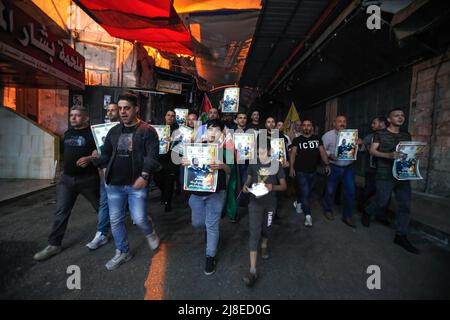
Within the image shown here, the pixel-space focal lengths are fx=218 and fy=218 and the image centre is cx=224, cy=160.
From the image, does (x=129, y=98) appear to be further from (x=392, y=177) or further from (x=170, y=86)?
(x=170, y=86)

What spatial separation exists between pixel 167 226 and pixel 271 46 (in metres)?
6.64

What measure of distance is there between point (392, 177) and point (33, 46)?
8.04m

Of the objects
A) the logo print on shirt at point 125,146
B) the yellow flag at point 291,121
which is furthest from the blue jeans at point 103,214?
the yellow flag at point 291,121

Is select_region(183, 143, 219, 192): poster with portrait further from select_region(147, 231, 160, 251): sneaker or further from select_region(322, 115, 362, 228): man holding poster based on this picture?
select_region(322, 115, 362, 228): man holding poster

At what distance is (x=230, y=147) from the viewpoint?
3.62m

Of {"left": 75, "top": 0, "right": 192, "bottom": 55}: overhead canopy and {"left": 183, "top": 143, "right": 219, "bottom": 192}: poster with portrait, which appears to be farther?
{"left": 75, "top": 0, "right": 192, "bottom": 55}: overhead canopy

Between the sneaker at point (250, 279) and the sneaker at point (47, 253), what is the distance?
101 inches

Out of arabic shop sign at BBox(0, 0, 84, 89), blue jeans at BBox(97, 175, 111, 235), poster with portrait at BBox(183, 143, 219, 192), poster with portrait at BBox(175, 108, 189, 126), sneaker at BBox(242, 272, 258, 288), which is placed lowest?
sneaker at BBox(242, 272, 258, 288)

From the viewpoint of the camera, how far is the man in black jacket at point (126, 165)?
262cm

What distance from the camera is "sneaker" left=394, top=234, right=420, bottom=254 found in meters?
3.16

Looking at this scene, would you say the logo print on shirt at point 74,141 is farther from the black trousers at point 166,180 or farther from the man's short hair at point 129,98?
the black trousers at point 166,180

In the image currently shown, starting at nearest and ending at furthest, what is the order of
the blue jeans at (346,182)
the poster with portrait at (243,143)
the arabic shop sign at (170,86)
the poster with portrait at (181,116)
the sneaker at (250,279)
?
the sneaker at (250,279) < the poster with portrait at (243,143) < the blue jeans at (346,182) < the poster with portrait at (181,116) < the arabic shop sign at (170,86)

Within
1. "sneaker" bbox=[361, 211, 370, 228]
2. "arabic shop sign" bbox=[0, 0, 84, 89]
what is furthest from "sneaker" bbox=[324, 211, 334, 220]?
"arabic shop sign" bbox=[0, 0, 84, 89]
